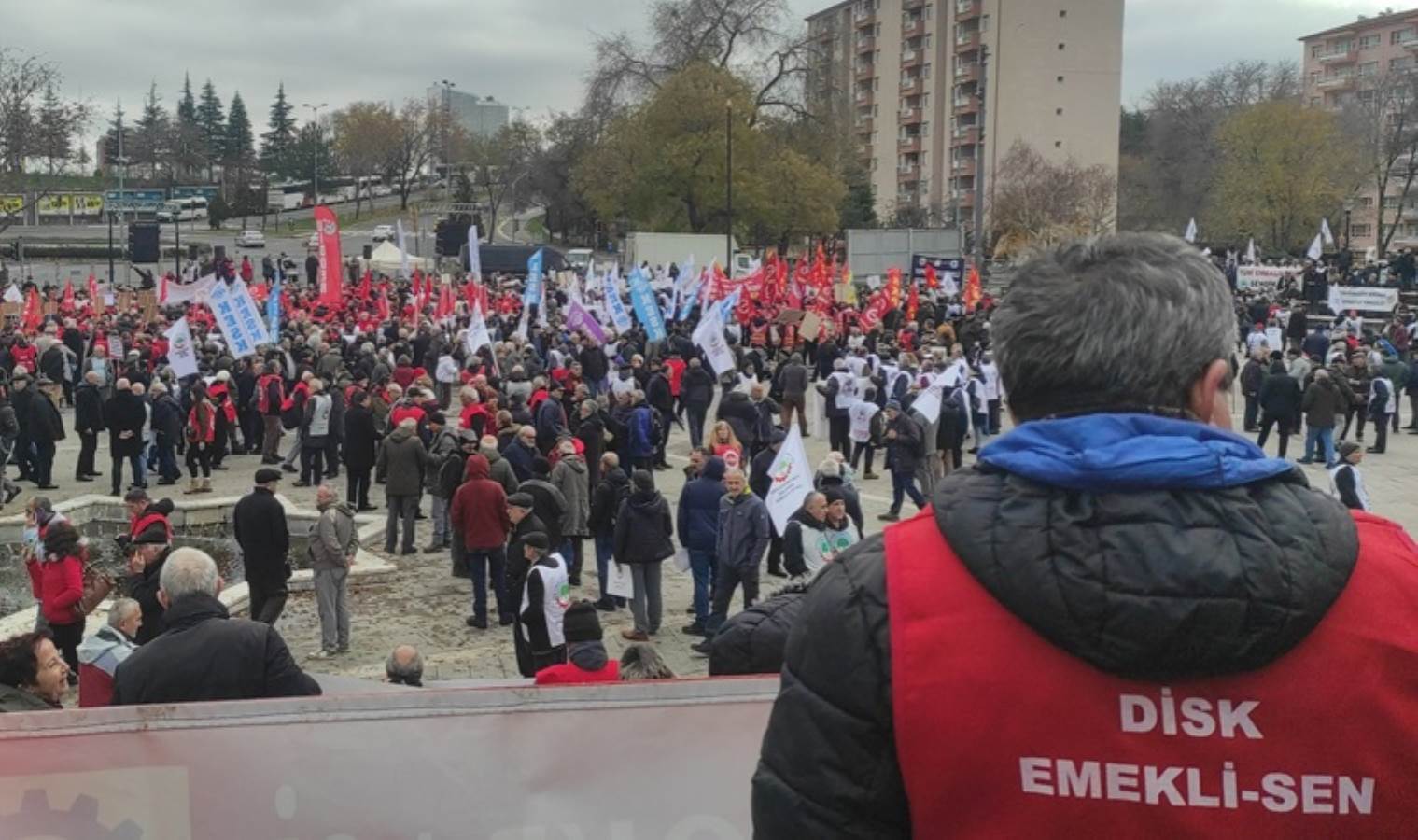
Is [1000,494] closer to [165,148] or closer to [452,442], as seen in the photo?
[452,442]

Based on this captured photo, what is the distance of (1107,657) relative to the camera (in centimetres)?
142

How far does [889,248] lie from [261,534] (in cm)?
2894

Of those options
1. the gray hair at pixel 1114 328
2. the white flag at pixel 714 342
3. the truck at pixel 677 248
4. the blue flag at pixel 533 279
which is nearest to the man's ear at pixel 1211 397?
the gray hair at pixel 1114 328

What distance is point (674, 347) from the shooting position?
24609mm

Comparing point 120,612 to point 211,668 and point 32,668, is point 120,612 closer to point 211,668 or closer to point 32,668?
point 32,668

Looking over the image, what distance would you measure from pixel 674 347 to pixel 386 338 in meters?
6.18

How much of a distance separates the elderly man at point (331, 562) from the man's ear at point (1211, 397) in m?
9.78

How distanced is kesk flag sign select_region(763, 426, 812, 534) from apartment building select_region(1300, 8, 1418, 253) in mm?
89621

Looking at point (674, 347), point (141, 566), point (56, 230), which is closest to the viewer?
point (141, 566)

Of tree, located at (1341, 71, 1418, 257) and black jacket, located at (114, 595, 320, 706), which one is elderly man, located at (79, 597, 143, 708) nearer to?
black jacket, located at (114, 595, 320, 706)

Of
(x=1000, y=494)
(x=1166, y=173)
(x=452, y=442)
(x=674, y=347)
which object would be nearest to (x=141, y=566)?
(x=452, y=442)

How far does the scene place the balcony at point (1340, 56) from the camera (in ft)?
367

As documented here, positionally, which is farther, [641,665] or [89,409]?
[89,409]

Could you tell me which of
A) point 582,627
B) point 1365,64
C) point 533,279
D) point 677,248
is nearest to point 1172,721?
point 582,627
